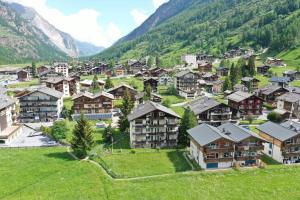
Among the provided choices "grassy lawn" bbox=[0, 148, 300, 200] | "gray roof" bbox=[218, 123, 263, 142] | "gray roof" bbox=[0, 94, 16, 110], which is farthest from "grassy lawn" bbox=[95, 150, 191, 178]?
"gray roof" bbox=[0, 94, 16, 110]

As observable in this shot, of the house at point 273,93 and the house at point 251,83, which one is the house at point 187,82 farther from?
the house at point 273,93

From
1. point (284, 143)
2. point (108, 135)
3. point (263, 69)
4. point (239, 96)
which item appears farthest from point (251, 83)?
point (108, 135)

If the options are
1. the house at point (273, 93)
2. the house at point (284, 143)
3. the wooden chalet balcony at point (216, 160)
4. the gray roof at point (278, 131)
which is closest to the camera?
the wooden chalet balcony at point (216, 160)

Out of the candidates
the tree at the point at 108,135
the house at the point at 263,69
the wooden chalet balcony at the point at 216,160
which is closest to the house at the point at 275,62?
the house at the point at 263,69

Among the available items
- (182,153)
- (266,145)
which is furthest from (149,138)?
(266,145)

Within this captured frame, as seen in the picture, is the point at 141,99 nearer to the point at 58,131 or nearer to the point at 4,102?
the point at 58,131

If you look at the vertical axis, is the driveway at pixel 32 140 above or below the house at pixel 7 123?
below

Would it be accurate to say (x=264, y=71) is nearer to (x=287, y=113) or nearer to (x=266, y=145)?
(x=287, y=113)
